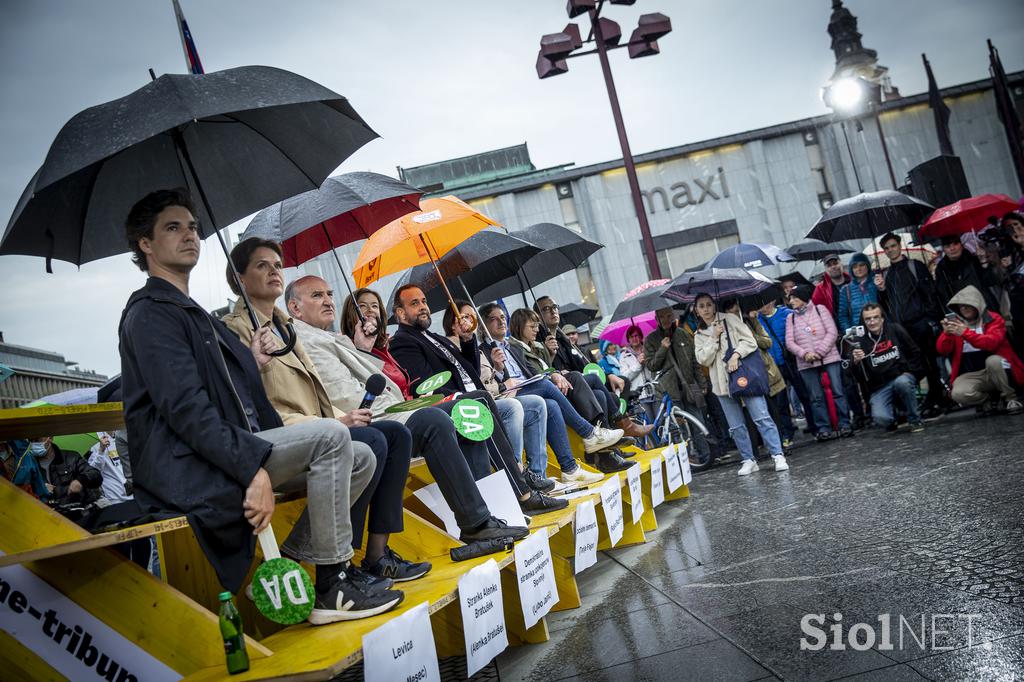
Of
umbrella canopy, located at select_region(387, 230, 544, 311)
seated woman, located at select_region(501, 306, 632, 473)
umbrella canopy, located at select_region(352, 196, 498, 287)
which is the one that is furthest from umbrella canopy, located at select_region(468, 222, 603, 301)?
seated woman, located at select_region(501, 306, 632, 473)

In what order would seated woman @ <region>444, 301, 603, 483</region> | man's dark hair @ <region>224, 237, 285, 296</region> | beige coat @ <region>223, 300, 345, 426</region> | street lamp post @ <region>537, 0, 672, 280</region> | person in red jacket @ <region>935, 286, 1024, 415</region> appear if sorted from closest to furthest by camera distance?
beige coat @ <region>223, 300, 345, 426</region> → man's dark hair @ <region>224, 237, 285, 296</region> → seated woman @ <region>444, 301, 603, 483</region> → person in red jacket @ <region>935, 286, 1024, 415</region> → street lamp post @ <region>537, 0, 672, 280</region>

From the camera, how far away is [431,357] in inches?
226

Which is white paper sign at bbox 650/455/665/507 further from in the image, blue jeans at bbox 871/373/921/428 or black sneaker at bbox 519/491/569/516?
blue jeans at bbox 871/373/921/428

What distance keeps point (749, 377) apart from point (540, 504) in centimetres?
484

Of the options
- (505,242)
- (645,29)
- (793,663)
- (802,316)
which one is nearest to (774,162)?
(645,29)

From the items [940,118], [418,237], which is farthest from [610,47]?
[940,118]

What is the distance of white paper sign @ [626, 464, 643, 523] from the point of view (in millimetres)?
6020

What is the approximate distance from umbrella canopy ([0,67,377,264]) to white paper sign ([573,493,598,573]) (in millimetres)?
2535

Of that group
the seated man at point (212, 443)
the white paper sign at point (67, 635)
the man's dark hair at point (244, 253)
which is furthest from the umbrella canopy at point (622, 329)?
the white paper sign at point (67, 635)

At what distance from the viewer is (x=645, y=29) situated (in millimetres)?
13461

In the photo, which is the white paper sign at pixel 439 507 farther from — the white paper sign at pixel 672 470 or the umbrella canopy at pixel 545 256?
the umbrella canopy at pixel 545 256

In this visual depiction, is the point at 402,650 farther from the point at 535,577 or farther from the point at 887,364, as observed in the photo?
the point at 887,364

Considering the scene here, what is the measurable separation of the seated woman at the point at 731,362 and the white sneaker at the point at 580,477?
3.38 m

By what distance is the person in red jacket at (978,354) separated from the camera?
8.62 metres
